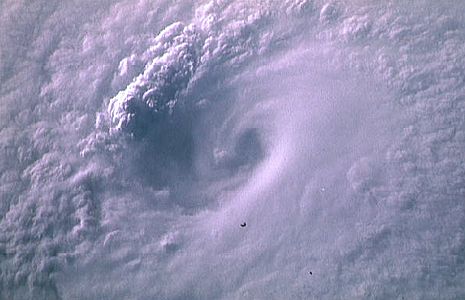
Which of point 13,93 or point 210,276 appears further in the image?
point 13,93

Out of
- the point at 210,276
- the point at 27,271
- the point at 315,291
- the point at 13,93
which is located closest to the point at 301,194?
the point at 315,291

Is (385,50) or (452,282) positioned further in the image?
(385,50)

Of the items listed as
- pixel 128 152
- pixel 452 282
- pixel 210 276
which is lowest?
pixel 452 282

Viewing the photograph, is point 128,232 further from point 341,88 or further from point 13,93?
point 341,88

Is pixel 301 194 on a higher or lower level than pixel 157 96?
lower

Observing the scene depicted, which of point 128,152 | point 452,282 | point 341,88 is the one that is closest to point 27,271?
point 128,152

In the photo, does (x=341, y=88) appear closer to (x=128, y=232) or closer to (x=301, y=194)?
(x=301, y=194)
